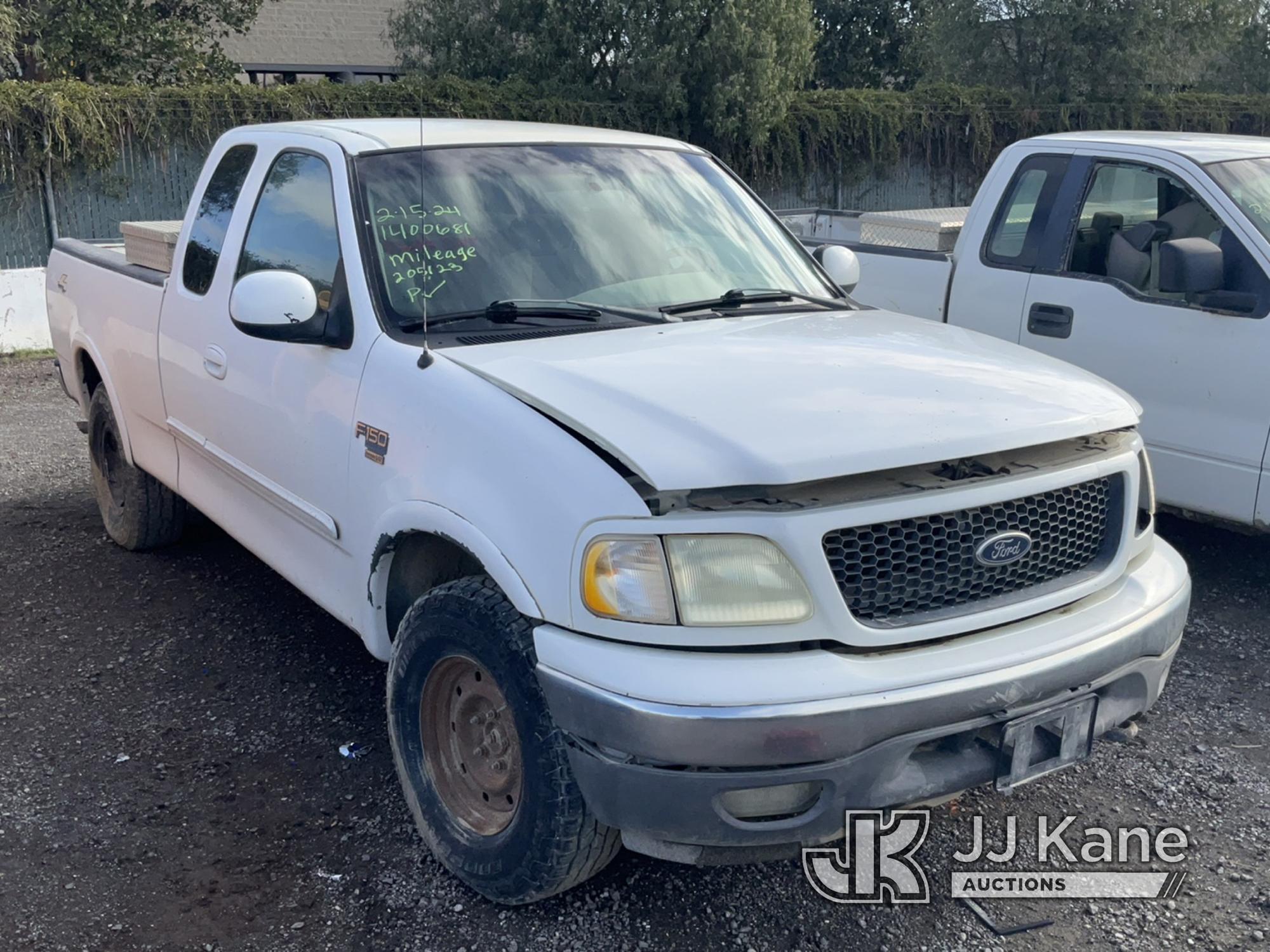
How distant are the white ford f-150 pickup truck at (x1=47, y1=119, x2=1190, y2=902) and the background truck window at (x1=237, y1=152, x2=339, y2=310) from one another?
0.02 m

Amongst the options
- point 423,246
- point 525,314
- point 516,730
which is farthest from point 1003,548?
point 423,246

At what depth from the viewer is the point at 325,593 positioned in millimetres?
3947

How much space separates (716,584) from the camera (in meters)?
2.71

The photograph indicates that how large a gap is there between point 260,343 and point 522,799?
195 cm

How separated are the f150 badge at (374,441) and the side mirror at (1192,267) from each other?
3503mm

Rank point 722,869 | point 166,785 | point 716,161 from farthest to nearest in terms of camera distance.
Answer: point 716,161 < point 166,785 < point 722,869

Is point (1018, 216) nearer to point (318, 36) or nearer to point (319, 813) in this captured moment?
point (319, 813)

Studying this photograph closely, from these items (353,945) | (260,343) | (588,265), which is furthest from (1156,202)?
(353,945)

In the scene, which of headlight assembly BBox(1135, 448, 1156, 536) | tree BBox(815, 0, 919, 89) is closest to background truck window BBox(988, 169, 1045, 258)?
headlight assembly BBox(1135, 448, 1156, 536)

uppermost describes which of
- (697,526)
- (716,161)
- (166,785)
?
(716,161)

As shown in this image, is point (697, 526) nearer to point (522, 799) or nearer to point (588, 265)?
point (522, 799)

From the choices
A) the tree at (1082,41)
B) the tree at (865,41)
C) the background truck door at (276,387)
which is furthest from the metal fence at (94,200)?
the tree at (865,41)

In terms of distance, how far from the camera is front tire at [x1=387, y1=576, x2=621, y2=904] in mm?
2887

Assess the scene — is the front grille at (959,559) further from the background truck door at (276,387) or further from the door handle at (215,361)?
the door handle at (215,361)
